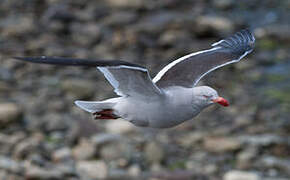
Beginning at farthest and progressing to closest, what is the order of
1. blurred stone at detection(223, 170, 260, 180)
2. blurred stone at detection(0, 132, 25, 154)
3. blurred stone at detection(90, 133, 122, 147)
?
blurred stone at detection(90, 133, 122, 147) < blurred stone at detection(0, 132, 25, 154) < blurred stone at detection(223, 170, 260, 180)

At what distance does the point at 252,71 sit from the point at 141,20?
11.6ft

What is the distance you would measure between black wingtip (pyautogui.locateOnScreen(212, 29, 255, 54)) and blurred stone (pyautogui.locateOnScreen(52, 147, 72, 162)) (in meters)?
4.08

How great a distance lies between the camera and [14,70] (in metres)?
14.6

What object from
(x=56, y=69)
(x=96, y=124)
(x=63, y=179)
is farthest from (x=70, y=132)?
(x=56, y=69)

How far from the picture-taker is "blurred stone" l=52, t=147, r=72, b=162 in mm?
11365

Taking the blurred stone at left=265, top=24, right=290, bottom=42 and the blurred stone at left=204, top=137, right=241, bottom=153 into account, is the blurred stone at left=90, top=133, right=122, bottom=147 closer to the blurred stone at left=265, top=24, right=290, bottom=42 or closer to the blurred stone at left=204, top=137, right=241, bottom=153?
the blurred stone at left=204, top=137, right=241, bottom=153

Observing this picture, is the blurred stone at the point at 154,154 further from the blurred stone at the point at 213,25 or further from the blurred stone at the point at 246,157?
the blurred stone at the point at 213,25

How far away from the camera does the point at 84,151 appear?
11469mm

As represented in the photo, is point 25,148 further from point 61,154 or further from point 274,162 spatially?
point 274,162

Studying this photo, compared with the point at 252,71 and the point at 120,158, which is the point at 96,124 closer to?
the point at 120,158

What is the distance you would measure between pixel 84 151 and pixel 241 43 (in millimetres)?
4219

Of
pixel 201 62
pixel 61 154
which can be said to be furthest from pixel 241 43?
pixel 61 154

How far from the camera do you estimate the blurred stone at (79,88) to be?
13445 mm

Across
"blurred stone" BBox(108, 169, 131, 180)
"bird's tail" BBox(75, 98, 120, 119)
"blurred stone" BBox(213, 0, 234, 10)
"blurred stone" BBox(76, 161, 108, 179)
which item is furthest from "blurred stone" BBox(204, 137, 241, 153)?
"blurred stone" BBox(213, 0, 234, 10)
